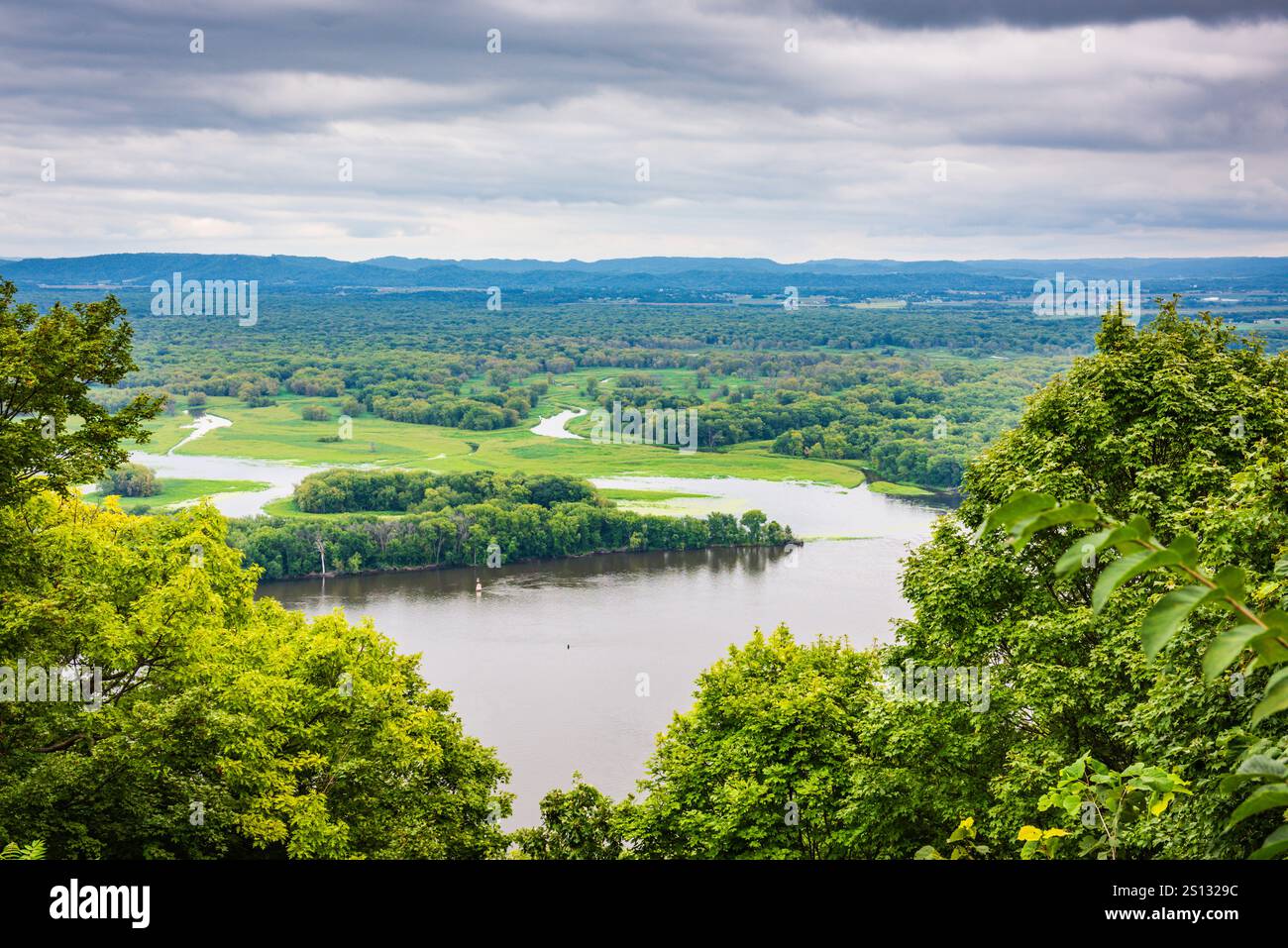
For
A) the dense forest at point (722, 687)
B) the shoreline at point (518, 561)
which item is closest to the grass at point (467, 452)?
the shoreline at point (518, 561)

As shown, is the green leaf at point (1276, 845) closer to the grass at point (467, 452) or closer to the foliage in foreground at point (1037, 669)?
the foliage in foreground at point (1037, 669)

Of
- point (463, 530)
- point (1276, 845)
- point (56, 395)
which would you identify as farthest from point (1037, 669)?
point (463, 530)

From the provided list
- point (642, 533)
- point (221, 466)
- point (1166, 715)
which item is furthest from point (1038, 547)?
point (221, 466)

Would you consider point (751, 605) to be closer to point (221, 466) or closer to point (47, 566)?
point (47, 566)

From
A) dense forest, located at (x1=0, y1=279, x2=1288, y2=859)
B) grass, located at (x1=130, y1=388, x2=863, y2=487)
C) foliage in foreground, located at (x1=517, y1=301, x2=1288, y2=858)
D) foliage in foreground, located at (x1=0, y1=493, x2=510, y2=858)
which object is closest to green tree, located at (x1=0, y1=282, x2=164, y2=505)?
dense forest, located at (x1=0, y1=279, x2=1288, y2=859)

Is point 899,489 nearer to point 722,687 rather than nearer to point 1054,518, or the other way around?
point 722,687

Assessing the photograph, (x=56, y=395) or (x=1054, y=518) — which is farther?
(x=56, y=395)
